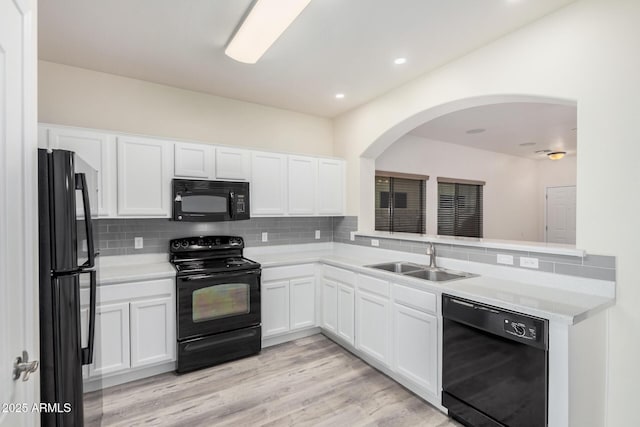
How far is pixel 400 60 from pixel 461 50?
1.64 feet

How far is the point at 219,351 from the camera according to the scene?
3.03m

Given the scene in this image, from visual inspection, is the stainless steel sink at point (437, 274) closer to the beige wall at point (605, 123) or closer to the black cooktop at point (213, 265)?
the beige wall at point (605, 123)

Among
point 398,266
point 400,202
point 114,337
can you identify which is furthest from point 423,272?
point 114,337

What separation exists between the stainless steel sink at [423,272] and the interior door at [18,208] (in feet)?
8.13

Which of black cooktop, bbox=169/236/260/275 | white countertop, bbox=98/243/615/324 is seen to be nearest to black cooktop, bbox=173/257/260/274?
black cooktop, bbox=169/236/260/275

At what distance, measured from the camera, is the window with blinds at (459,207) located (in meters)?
5.99

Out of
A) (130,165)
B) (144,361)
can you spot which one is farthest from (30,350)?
(130,165)

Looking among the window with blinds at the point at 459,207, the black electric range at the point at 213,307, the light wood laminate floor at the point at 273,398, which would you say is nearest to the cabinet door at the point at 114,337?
the light wood laminate floor at the point at 273,398

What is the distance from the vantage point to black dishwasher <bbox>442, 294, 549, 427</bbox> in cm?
180

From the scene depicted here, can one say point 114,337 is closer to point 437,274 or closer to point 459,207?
point 437,274

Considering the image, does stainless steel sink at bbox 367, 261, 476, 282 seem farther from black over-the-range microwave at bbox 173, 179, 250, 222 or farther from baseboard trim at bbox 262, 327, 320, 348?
black over-the-range microwave at bbox 173, 179, 250, 222

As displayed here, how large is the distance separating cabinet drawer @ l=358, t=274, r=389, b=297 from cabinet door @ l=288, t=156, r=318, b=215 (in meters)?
1.19

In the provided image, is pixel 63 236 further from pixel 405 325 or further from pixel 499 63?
pixel 499 63

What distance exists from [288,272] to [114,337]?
66.0 inches
